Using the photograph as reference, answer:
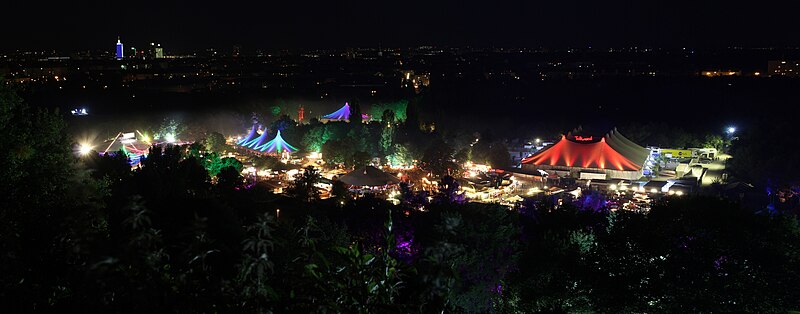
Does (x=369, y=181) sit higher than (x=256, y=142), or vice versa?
(x=256, y=142)

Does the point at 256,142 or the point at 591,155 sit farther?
the point at 256,142

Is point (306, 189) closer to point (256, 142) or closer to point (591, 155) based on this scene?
point (591, 155)

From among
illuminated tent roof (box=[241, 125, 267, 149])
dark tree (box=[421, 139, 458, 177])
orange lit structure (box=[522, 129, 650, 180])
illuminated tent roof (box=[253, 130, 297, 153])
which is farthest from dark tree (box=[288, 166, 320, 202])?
illuminated tent roof (box=[241, 125, 267, 149])

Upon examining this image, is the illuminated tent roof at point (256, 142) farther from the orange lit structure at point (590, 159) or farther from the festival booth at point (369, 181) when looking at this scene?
the orange lit structure at point (590, 159)

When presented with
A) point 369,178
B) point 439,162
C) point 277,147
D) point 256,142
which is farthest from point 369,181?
point 256,142

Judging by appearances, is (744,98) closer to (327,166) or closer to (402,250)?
(327,166)

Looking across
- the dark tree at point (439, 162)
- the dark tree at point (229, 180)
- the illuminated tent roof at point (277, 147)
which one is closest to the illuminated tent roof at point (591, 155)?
the dark tree at point (439, 162)

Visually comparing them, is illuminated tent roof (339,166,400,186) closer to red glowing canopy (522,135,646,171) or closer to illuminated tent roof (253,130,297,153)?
red glowing canopy (522,135,646,171)

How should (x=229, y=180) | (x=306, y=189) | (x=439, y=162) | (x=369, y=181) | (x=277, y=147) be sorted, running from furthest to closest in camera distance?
(x=277, y=147), (x=439, y=162), (x=369, y=181), (x=306, y=189), (x=229, y=180)
